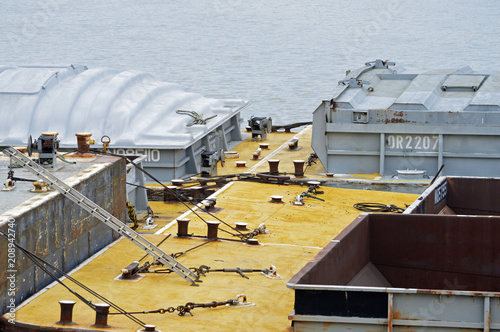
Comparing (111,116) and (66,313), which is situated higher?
(111,116)

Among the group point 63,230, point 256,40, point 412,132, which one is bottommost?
point 256,40

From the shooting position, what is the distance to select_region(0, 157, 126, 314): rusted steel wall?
45.8 ft

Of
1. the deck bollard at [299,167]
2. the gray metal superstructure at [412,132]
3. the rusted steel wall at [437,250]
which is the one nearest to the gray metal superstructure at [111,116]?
the deck bollard at [299,167]

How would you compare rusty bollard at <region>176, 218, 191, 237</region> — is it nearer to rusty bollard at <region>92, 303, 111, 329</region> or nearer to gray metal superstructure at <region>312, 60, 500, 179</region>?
rusty bollard at <region>92, 303, 111, 329</region>

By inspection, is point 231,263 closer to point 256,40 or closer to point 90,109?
point 90,109

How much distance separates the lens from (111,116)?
2491cm

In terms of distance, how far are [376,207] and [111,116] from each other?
7991 millimetres

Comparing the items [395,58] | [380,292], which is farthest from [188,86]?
[380,292]

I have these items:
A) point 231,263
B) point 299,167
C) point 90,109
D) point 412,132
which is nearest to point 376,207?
point 412,132

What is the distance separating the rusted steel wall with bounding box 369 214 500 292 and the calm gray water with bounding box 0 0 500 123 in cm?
3226

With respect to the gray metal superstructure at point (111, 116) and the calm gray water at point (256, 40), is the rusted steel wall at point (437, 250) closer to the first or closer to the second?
the gray metal superstructure at point (111, 116)

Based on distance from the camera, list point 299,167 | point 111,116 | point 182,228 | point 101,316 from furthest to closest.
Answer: point 111,116, point 299,167, point 182,228, point 101,316

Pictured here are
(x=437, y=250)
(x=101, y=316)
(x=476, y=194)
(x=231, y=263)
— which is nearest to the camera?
(x=101, y=316)

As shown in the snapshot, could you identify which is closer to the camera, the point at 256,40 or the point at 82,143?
the point at 82,143
